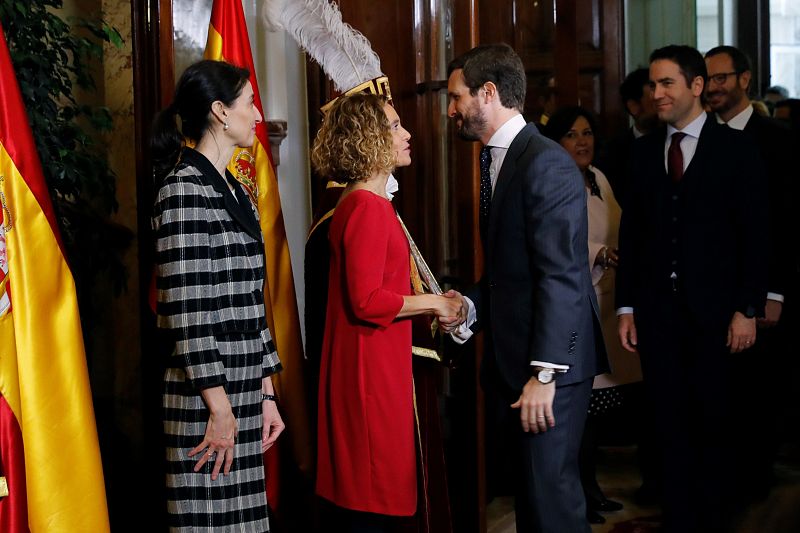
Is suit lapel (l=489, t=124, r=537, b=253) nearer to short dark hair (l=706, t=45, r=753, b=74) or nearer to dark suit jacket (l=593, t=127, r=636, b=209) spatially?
short dark hair (l=706, t=45, r=753, b=74)

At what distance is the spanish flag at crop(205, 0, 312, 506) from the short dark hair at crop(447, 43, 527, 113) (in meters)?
0.80

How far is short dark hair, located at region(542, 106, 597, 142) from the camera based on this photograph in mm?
3773

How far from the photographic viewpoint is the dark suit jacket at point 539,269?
2199mm

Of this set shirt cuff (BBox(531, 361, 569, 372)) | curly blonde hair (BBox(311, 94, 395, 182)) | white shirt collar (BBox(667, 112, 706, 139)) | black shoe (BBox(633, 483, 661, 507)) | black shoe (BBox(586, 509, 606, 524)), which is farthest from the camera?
black shoe (BBox(633, 483, 661, 507))

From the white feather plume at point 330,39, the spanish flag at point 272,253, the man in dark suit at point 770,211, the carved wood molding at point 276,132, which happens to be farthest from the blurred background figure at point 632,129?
the spanish flag at point 272,253

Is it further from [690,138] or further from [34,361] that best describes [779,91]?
[34,361]

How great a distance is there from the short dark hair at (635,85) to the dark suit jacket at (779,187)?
0.80 m

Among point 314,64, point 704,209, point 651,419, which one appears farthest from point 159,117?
point 651,419

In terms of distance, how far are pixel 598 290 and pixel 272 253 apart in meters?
1.41

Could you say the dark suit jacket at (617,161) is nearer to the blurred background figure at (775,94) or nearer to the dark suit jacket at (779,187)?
the dark suit jacket at (779,187)

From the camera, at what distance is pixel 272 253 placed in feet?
9.77

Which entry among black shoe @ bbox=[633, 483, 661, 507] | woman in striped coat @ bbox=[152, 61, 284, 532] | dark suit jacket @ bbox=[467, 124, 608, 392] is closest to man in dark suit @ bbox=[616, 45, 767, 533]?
black shoe @ bbox=[633, 483, 661, 507]

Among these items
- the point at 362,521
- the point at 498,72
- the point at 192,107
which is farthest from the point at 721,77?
the point at 192,107

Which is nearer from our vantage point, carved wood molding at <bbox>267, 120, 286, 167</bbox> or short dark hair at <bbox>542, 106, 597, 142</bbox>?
carved wood molding at <bbox>267, 120, 286, 167</bbox>
